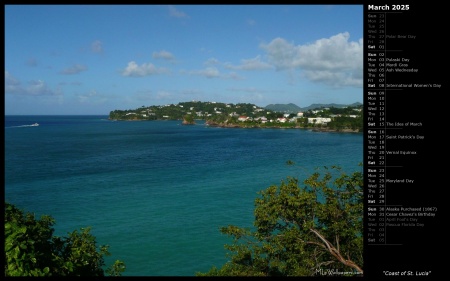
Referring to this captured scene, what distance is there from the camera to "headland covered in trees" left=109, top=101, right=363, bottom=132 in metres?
47.5

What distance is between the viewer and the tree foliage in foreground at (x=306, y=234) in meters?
3.68

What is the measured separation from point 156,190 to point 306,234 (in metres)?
14.0

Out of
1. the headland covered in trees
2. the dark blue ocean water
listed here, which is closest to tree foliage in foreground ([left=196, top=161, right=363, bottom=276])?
the dark blue ocean water

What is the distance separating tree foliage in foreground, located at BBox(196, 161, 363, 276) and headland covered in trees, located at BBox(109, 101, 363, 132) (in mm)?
33041

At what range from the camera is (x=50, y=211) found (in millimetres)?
13867

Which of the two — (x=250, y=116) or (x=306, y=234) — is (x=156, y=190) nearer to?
(x=306, y=234)

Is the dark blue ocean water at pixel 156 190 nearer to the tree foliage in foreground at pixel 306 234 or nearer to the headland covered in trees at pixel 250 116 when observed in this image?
the tree foliage in foreground at pixel 306 234

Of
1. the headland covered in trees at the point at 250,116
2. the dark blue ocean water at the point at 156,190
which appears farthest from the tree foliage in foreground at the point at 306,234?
the headland covered in trees at the point at 250,116

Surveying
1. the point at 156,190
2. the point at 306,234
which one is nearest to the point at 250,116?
the point at 156,190

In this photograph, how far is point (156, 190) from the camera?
56.3 feet

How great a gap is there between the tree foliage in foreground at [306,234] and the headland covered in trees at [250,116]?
33.0m
